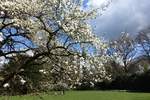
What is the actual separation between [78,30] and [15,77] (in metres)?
3.50

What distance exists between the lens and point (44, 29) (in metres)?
17.0

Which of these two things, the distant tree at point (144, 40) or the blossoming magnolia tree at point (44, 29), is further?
the distant tree at point (144, 40)

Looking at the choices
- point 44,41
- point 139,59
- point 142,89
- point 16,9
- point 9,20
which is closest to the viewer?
point 16,9

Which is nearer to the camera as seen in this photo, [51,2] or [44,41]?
[51,2]

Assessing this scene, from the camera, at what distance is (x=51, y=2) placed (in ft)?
52.2

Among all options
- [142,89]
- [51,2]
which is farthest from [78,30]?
[142,89]

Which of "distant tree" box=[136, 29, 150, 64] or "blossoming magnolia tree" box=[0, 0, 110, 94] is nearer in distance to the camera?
"blossoming magnolia tree" box=[0, 0, 110, 94]

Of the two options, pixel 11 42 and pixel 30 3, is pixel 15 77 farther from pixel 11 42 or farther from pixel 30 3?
pixel 30 3

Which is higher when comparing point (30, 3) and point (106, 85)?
point (106, 85)

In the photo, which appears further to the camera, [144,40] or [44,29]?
[144,40]

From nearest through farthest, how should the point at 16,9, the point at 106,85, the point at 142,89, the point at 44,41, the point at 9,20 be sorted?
the point at 16,9 < the point at 9,20 < the point at 44,41 < the point at 142,89 < the point at 106,85

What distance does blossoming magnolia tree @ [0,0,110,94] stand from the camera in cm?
1574

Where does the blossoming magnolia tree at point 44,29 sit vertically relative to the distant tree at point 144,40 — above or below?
below

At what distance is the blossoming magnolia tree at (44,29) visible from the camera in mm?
15742
